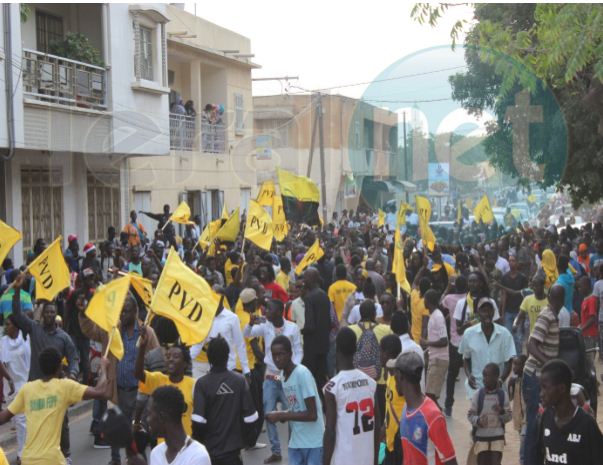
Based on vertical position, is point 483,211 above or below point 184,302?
above

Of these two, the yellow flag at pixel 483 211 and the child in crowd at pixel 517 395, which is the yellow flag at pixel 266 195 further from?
the child in crowd at pixel 517 395

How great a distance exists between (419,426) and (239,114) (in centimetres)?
2757

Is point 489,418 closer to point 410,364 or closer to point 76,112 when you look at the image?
point 410,364

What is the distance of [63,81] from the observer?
19.4 m

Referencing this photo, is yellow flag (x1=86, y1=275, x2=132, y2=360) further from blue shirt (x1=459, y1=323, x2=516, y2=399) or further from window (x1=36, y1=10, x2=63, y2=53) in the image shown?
window (x1=36, y1=10, x2=63, y2=53)

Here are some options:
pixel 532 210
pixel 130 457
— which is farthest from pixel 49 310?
pixel 532 210

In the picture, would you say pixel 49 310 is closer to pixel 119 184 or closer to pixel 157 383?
pixel 157 383

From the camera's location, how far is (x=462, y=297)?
11000mm

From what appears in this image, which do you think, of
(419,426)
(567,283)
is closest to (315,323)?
(567,283)

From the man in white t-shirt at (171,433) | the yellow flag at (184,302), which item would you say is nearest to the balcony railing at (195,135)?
the yellow flag at (184,302)

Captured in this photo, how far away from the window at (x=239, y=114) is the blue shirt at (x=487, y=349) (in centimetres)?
2389

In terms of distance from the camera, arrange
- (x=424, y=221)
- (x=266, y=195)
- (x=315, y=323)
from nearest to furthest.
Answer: (x=315, y=323)
(x=424, y=221)
(x=266, y=195)

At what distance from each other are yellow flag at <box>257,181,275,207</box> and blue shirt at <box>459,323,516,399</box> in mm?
8361

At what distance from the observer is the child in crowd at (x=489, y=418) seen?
24.8 feet
